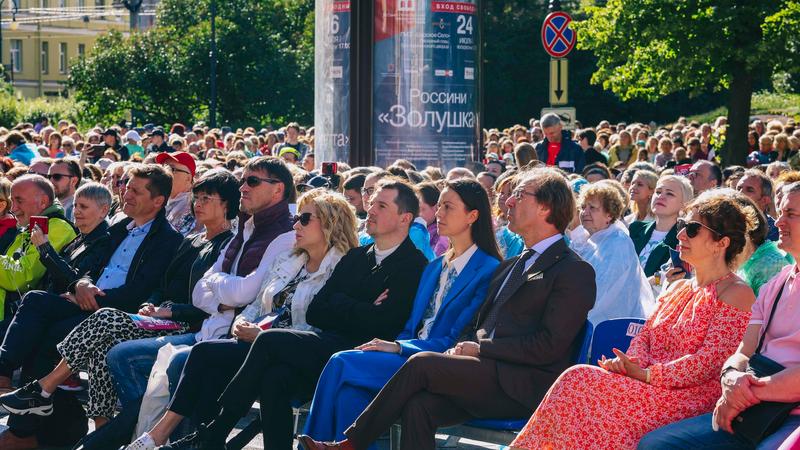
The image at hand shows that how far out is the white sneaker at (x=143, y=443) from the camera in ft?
23.4

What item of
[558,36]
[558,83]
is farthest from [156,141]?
[558,36]

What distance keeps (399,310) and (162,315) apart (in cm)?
178

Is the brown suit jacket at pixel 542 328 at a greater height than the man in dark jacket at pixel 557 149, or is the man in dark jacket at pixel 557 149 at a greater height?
the man in dark jacket at pixel 557 149

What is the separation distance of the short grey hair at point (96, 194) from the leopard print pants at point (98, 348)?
4.61 ft

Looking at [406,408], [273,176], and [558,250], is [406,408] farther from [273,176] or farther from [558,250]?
[273,176]

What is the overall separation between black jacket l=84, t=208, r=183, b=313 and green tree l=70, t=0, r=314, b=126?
35.8 m

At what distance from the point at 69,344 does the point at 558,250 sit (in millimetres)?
3252

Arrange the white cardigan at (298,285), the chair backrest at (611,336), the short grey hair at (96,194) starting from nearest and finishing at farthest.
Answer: the chair backrest at (611,336) → the white cardigan at (298,285) → the short grey hair at (96,194)

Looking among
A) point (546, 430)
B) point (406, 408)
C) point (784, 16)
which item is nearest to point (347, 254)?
point (406, 408)

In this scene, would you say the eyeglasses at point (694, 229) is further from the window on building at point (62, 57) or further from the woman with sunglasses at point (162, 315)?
the window on building at point (62, 57)

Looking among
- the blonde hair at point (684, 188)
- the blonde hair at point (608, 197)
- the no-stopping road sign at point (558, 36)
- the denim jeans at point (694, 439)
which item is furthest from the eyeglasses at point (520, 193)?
the no-stopping road sign at point (558, 36)

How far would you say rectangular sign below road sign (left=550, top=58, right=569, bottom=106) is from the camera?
57.7ft

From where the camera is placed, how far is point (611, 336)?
6625 mm

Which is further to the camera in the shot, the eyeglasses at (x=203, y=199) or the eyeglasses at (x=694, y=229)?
the eyeglasses at (x=203, y=199)
